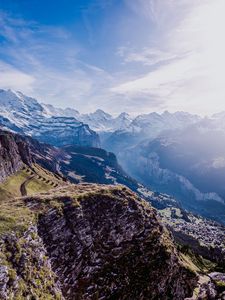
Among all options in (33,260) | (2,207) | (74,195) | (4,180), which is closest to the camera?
(33,260)

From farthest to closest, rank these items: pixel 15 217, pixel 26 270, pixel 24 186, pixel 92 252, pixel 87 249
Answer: pixel 24 186 < pixel 92 252 < pixel 87 249 < pixel 15 217 < pixel 26 270

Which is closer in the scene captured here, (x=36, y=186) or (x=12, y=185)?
(x=12, y=185)

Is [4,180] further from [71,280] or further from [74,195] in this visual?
[71,280]

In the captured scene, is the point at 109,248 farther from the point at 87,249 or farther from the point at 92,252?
the point at 87,249

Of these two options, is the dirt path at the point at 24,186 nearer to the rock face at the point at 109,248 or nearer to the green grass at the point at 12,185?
the green grass at the point at 12,185

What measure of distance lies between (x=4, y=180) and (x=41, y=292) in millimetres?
128792

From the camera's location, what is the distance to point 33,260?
53.2 metres

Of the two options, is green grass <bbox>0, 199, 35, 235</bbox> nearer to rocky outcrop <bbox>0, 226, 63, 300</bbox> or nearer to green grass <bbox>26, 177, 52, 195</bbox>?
rocky outcrop <bbox>0, 226, 63, 300</bbox>

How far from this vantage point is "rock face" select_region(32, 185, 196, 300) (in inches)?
2402

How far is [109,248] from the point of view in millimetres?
68812

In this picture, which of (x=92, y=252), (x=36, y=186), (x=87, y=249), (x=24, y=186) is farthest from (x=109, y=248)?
(x=36, y=186)

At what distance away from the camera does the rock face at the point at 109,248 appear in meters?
61.0

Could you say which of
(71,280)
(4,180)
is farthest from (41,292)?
(4,180)

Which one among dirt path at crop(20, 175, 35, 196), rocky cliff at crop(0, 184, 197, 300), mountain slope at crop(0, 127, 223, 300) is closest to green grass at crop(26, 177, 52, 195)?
dirt path at crop(20, 175, 35, 196)
